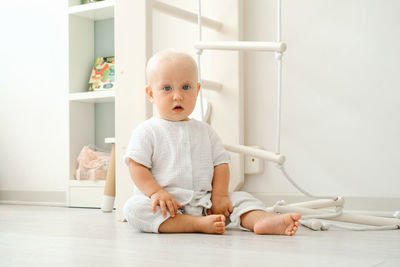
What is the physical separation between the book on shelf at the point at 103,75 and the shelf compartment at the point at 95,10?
18 centimetres

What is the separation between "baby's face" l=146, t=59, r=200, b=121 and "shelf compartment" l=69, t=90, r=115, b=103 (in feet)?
2.57

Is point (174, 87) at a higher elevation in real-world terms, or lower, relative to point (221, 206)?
higher

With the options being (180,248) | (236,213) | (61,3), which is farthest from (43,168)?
(180,248)

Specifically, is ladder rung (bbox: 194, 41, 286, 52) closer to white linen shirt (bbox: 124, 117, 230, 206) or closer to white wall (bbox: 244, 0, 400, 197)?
white linen shirt (bbox: 124, 117, 230, 206)

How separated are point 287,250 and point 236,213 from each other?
34 centimetres

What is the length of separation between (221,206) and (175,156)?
16 cm

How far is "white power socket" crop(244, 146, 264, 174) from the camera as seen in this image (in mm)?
1638

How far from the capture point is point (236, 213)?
1199mm

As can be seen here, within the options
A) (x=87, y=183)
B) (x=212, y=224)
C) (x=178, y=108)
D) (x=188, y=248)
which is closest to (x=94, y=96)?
(x=87, y=183)

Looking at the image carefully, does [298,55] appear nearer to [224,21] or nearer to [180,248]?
[224,21]

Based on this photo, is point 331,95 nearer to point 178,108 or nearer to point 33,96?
point 178,108

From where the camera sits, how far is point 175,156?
1233mm

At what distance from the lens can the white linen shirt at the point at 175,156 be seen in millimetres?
1217

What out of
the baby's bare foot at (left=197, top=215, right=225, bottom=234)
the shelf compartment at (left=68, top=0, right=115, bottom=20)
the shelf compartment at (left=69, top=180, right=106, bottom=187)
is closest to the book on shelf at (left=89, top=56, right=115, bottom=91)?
the shelf compartment at (left=68, top=0, right=115, bottom=20)
